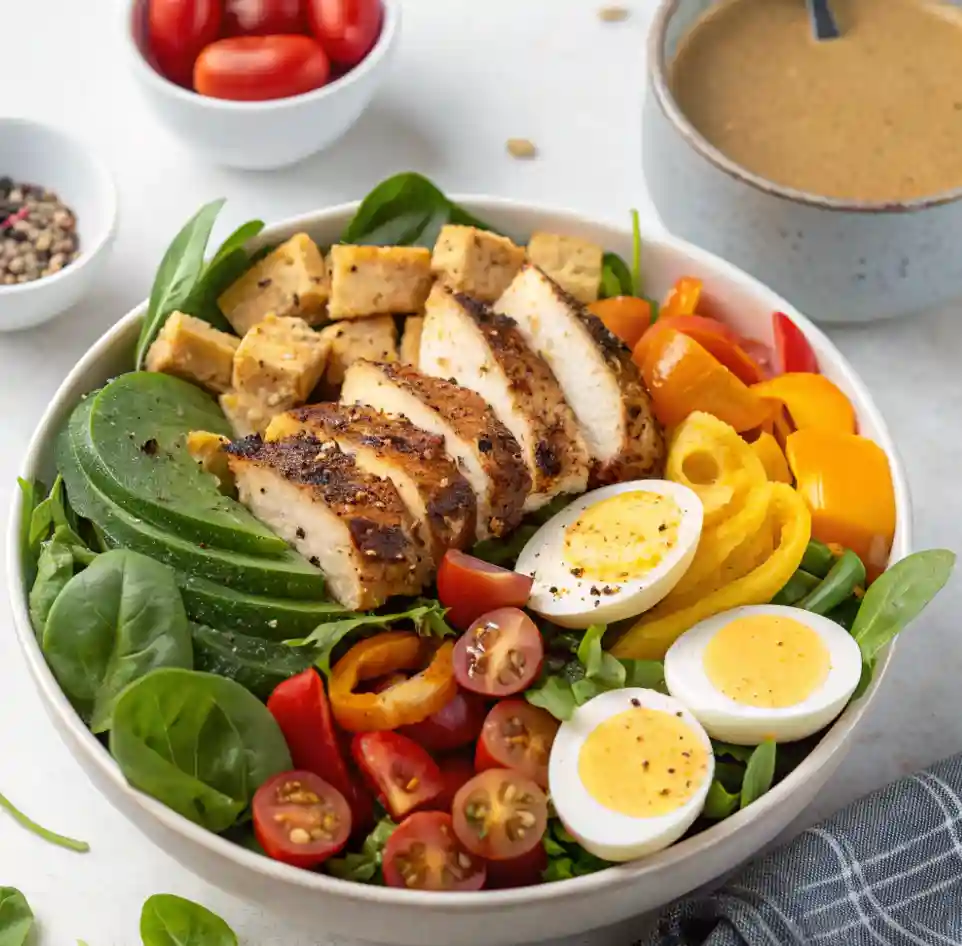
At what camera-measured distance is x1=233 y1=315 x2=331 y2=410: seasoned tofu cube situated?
8.35ft

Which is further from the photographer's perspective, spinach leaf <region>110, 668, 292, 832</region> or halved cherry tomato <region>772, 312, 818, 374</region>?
halved cherry tomato <region>772, 312, 818, 374</region>

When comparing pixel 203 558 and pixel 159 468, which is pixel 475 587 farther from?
pixel 159 468

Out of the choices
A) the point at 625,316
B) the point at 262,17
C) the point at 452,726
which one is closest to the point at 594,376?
the point at 625,316

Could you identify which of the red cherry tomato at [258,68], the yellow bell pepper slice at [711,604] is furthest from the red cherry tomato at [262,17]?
the yellow bell pepper slice at [711,604]

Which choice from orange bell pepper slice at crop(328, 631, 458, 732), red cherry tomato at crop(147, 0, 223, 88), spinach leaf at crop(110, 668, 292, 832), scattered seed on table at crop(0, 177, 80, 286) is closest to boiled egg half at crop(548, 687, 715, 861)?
orange bell pepper slice at crop(328, 631, 458, 732)

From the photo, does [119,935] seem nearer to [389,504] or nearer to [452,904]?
[452,904]

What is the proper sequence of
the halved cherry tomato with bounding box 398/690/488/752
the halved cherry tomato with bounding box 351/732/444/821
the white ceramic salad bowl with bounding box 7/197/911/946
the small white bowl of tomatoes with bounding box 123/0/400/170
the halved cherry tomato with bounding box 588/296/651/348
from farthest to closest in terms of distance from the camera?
the small white bowl of tomatoes with bounding box 123/0/400/170, the halved cherry tomato with bounding box 588/296/651/348, the halved cherry tomato with bounding box 398/690/488/752, the halved cherry tomato with bounding box 351/732/444/821, the white ceramic salad bowl with bounding box 7/197/911/946

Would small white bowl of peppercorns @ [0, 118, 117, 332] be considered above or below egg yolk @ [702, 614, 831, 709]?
above

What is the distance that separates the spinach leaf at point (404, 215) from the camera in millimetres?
2844

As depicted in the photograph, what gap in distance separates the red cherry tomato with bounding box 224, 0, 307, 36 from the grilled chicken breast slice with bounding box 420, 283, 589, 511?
3.34 feet

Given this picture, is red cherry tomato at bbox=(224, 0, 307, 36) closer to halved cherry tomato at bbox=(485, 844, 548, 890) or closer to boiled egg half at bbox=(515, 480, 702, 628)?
boiled egg half at bbox=(515, 480, 702, 628)

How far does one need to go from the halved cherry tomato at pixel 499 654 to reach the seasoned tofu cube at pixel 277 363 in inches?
25.5

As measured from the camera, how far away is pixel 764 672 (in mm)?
2139

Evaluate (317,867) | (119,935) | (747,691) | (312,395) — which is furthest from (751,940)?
(312,395)
